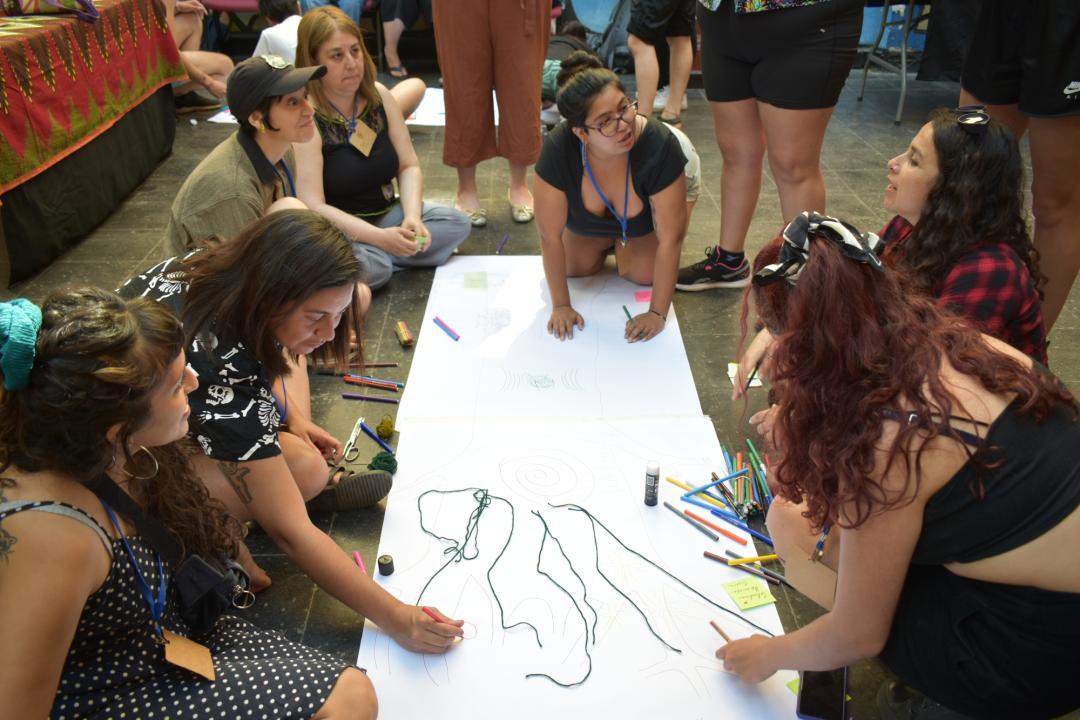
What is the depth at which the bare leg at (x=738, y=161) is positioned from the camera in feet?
Answer: 8.36

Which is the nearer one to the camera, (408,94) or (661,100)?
(408,94)

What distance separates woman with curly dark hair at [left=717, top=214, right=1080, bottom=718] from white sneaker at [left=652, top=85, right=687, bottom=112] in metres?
3.73

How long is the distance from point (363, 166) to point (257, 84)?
0.66 metres

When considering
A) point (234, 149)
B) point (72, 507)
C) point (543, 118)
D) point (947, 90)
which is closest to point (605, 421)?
point (234, 149)

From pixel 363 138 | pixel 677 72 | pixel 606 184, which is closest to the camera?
pixel 606 184

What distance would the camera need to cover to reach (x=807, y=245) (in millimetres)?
1121

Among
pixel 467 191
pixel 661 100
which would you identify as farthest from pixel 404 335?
pixel 661 100

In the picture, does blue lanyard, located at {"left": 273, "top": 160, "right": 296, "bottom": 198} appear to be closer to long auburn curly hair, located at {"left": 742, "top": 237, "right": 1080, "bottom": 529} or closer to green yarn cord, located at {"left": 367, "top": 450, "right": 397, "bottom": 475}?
green yarn cord, located at {"left": 367, "top": 450, "right": 397, "bottom": 475}

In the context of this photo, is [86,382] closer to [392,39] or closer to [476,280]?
[476,280]

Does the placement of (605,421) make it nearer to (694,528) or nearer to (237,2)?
(694,528)

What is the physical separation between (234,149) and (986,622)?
1.95 meters

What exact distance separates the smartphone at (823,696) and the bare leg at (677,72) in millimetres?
3624

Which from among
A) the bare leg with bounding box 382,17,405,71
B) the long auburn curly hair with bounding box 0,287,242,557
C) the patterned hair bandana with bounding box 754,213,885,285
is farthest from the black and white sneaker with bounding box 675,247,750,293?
the bare leg with bounding box 382,17,405,71

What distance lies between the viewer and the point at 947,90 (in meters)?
5.24
